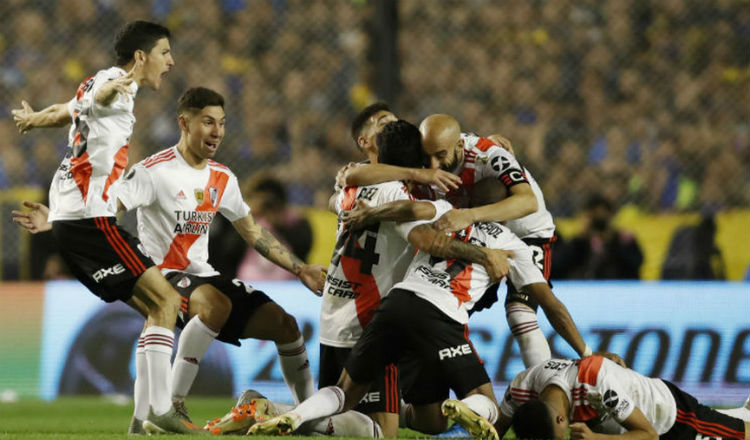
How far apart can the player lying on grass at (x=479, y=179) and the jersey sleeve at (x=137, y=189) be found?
41.5 inches

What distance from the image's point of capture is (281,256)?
21.6 feet

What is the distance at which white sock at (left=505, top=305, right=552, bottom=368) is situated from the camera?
20.7ft

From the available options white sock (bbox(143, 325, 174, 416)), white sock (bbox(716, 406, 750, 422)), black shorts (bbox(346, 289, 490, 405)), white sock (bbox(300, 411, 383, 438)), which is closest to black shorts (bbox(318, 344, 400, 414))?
white sock (bbox(300, 411, 383, 438))

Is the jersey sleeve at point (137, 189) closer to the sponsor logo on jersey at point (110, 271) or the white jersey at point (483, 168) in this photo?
the sponsor logo on jersey at point (110, 271)

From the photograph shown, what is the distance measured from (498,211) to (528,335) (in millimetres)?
939

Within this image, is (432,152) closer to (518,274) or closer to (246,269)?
(518,274)

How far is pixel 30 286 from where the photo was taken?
31.2ft

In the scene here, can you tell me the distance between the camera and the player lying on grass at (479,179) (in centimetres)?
573

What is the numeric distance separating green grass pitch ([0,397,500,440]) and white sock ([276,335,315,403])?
607 millimetres

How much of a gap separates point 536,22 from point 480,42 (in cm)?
63

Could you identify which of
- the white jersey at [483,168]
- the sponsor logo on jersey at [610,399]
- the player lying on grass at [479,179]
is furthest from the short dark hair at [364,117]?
the sponsor logo on jersey at [610,399]

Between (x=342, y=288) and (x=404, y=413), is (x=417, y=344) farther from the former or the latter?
(x=404, y=413)

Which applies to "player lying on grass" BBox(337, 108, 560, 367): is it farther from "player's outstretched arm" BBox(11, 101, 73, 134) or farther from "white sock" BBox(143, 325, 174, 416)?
"player's outstretched arm" BBox(11, 101, 73, 134)

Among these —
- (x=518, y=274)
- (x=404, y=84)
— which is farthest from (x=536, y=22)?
(x=518, y=274)
